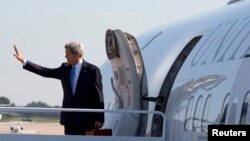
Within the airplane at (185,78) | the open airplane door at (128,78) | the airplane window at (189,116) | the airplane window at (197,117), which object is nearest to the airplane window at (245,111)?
the airplane at (185,78)

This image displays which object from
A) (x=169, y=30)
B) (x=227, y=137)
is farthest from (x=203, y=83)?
(x=169, y=30)

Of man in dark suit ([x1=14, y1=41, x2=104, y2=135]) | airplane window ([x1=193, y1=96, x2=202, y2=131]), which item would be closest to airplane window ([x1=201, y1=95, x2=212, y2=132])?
airplane window ([x1=193, y1=96, x2=202, y2=131])

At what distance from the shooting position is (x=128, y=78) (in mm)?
15508

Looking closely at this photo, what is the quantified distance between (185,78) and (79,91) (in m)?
1.79

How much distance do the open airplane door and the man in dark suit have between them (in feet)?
6.05

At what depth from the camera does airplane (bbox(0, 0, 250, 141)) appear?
472 inches

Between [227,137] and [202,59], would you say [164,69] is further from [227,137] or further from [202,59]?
[227,137]

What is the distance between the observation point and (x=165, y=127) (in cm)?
1259

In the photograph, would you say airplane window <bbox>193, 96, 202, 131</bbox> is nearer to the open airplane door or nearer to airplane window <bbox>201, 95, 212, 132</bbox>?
airplane window <bbox>201, 95, 212, 132</bbox>

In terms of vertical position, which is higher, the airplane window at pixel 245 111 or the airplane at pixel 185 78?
the airplane at pixel 185 78

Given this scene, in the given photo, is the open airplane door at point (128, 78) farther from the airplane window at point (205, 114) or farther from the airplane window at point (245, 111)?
the airplane window at point (245, 111)

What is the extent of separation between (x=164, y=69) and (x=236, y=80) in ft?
15.6

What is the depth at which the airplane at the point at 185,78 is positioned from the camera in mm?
11977

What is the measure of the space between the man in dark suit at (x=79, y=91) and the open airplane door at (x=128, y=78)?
1.84 meters
